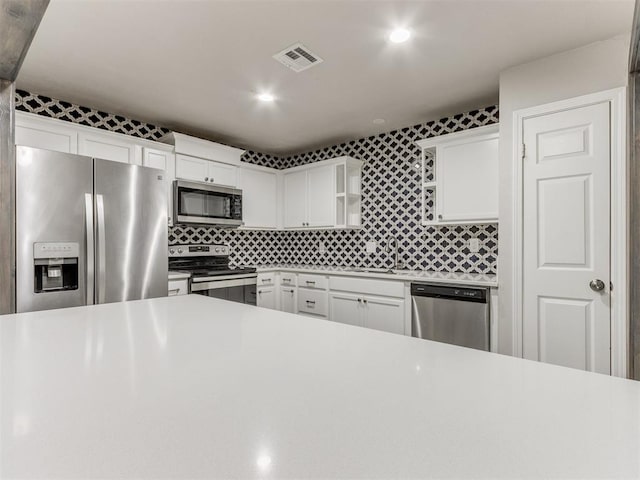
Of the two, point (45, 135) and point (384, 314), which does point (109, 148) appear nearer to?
point (45, 135)

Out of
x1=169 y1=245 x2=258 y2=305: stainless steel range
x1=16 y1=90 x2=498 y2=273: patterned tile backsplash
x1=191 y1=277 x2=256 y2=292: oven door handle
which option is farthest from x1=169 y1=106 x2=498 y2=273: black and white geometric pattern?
x1=191 y1=277 x2=256 y2=292: oven door handle

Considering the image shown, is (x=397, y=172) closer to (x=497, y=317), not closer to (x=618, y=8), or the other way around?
(x=497, y=317)

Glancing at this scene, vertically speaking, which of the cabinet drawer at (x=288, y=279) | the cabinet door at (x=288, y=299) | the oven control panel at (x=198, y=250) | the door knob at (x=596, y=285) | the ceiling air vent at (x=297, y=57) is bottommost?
the cabinet door at (x=288, y=299)

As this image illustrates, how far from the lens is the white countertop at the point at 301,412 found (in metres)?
0.42

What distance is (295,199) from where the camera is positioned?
467cm

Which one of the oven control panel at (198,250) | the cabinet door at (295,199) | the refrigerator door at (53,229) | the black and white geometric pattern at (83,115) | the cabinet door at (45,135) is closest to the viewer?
the refrigerator door at (53,229)

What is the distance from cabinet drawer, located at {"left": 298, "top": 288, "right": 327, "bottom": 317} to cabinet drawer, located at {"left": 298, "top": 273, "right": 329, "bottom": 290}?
0.19 ft

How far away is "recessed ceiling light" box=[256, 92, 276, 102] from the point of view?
3039 millimetres

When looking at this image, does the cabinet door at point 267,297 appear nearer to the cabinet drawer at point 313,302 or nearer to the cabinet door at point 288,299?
the cabinet door at point 288,299

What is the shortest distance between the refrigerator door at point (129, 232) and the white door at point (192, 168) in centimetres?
71

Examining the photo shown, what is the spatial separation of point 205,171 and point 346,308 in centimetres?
214

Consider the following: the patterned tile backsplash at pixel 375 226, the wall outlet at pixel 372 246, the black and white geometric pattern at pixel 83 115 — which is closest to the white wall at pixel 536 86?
the patterned tile backsplash at pixel 375 226

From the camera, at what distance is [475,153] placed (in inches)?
120

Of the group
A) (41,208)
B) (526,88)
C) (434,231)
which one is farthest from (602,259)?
(41,208)
